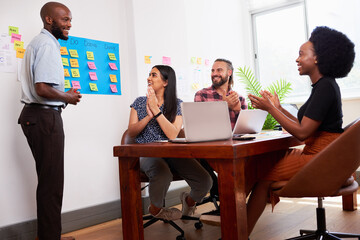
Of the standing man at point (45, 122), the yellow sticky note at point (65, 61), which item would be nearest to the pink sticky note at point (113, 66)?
the yellow sticky note at point (65, 61)

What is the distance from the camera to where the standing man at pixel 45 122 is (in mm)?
→ 2184

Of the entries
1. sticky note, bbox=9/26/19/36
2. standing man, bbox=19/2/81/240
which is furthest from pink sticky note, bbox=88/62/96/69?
standing man, bbox=19/2/81/240

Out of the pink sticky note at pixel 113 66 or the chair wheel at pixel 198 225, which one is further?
the pink sticky note at pixel 113 66

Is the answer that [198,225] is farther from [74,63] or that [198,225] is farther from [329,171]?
[74,63]

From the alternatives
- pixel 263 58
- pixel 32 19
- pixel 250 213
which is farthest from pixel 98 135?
pixel 263 58

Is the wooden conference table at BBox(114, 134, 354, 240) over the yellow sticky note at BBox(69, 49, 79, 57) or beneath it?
beneath

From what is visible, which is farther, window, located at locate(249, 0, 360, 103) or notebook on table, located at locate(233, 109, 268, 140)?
window, located at locate(249, 0, 360, 103)

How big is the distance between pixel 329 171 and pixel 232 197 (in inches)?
18.9

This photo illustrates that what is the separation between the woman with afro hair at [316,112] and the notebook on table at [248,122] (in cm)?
29

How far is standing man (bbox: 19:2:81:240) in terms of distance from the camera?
218 centimetres

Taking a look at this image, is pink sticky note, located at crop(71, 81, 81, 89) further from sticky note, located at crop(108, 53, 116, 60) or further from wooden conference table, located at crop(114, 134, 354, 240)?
wooden conference table, located at crop(114, 134, 354, 240)

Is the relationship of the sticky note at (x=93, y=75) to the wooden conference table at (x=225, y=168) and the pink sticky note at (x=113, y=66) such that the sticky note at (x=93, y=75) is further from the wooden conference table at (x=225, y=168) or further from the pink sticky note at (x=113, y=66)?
the wooden conference table at (x=225, y=168)

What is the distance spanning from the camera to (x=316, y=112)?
173 centimetres

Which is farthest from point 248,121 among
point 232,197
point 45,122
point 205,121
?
point 45,122
